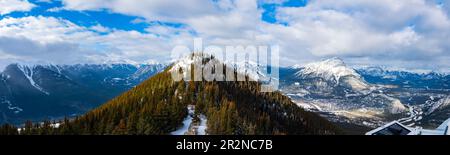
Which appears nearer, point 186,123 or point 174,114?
point 174,114

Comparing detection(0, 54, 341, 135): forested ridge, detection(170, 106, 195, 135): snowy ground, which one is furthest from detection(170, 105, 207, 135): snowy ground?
detection(0, 54, 341, 135): forested ridge

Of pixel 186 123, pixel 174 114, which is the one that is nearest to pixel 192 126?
pixel 186 123

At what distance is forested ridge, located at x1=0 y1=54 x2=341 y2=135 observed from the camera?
81.7 metres

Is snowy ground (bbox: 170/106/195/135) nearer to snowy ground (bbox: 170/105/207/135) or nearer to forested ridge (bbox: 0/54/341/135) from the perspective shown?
snowy ground (bbox: 170/105/207/135)

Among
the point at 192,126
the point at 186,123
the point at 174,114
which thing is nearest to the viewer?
the point at 192,126

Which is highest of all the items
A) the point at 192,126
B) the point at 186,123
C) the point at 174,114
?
the point at 174,114

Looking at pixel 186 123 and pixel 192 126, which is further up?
pixel 186 123

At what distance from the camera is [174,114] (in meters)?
86.3

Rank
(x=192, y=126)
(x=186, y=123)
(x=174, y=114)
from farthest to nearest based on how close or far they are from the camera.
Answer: (x=186, y=123), (x=174, y=114), (x=192, y=126)

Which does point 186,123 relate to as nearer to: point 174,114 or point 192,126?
point 192,126

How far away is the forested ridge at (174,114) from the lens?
81688 mm

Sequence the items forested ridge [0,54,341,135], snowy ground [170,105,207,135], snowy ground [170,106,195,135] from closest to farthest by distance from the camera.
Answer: snowy ground [170,105,207,135], snowy ground [170,106,195,135], forested ridge [0,54,341,135]
